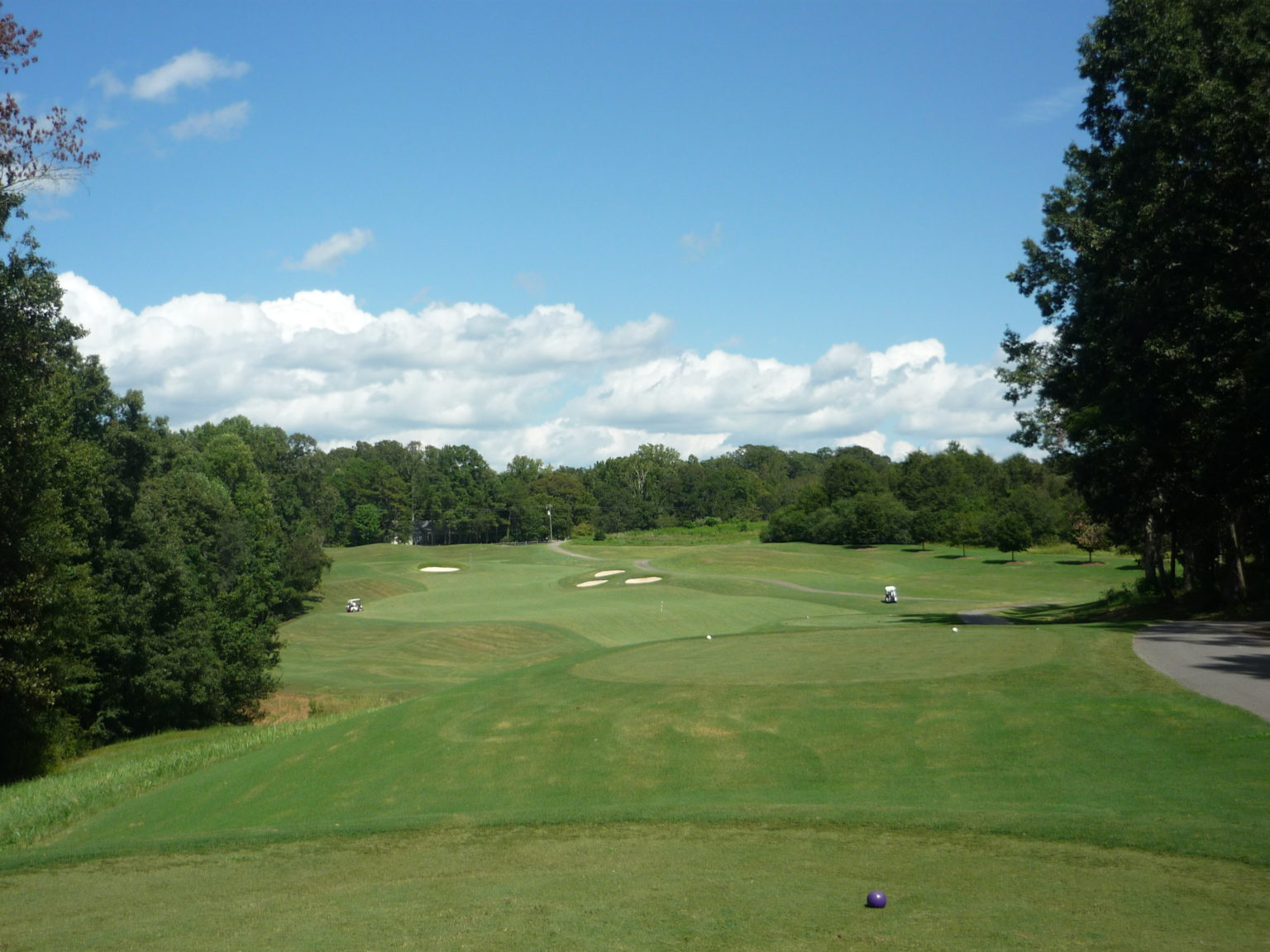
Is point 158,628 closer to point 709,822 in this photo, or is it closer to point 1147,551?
point 709,822

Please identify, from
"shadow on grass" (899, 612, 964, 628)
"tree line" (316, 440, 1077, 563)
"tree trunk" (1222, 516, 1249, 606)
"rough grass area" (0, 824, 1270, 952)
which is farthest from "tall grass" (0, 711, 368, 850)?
"tree line" (316, 440, 1077, 563)

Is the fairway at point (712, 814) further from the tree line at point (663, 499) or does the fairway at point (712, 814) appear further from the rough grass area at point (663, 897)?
the tree line at point (663, 499)

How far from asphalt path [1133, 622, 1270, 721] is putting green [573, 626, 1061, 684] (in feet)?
7.16

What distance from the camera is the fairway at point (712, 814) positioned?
8.42 meters

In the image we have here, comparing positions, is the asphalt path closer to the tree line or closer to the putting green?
the putting green

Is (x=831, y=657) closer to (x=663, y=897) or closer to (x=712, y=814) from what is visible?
(x=712, y=814)

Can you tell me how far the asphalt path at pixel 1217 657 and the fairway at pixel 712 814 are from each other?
662 mm

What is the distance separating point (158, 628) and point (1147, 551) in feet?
146

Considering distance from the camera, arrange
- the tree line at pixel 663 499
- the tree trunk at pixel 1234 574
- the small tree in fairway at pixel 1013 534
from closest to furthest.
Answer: the tree trunk at pixel 1234 574, the small tree in fairway at pixel 1013 534, the tree line at pixel 663 499

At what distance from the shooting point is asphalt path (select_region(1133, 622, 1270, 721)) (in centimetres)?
1598

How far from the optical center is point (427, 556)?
12775cm

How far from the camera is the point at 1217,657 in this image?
19453 mm

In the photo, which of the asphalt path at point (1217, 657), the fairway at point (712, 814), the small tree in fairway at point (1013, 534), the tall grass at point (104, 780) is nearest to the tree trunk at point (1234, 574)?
the asphalt path at point (1217, 657)

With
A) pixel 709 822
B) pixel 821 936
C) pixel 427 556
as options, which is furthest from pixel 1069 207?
pixel 427 556
